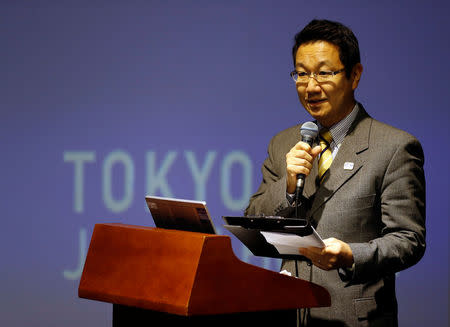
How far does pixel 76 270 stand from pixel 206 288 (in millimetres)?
2217

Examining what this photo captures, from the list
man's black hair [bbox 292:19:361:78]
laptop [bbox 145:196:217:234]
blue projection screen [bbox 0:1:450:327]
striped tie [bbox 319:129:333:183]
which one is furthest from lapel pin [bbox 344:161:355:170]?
blue projection screen [bbox 0:1:450:327]

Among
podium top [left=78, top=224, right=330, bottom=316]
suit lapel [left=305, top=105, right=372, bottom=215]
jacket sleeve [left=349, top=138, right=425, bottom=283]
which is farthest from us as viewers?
suit lapel [left=305, top=105, right=372, bottom=215]

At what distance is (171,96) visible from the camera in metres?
3.84

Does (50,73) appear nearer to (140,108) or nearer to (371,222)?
(140,108)

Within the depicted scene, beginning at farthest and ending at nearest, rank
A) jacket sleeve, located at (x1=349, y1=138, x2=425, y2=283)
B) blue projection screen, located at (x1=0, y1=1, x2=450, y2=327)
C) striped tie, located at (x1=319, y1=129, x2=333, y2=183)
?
blue projection screen, located at (x1=0, y1=1, x2=450, y2=327)
striped tie, located at (x1=319, y1=129, x2=333, y2=183)
jacket sleeve, located at (x1=349, y1=138, x2=425, y2=283)

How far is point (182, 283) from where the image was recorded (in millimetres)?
1716

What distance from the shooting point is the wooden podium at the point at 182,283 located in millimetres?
1721

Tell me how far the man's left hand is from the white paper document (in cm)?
4

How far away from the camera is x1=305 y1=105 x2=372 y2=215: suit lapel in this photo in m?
2.26

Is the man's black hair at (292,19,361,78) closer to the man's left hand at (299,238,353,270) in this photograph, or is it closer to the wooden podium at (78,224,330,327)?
the man's left hand at (299,238,353,270)

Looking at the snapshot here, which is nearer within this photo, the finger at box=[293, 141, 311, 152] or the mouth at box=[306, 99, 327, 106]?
the finger at box=[293, 141, 311, 152]

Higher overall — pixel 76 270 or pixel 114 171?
pixel 114 171

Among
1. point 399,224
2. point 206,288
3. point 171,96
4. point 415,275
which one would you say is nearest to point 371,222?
point 399,224

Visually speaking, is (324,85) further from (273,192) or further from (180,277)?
(180,277)
